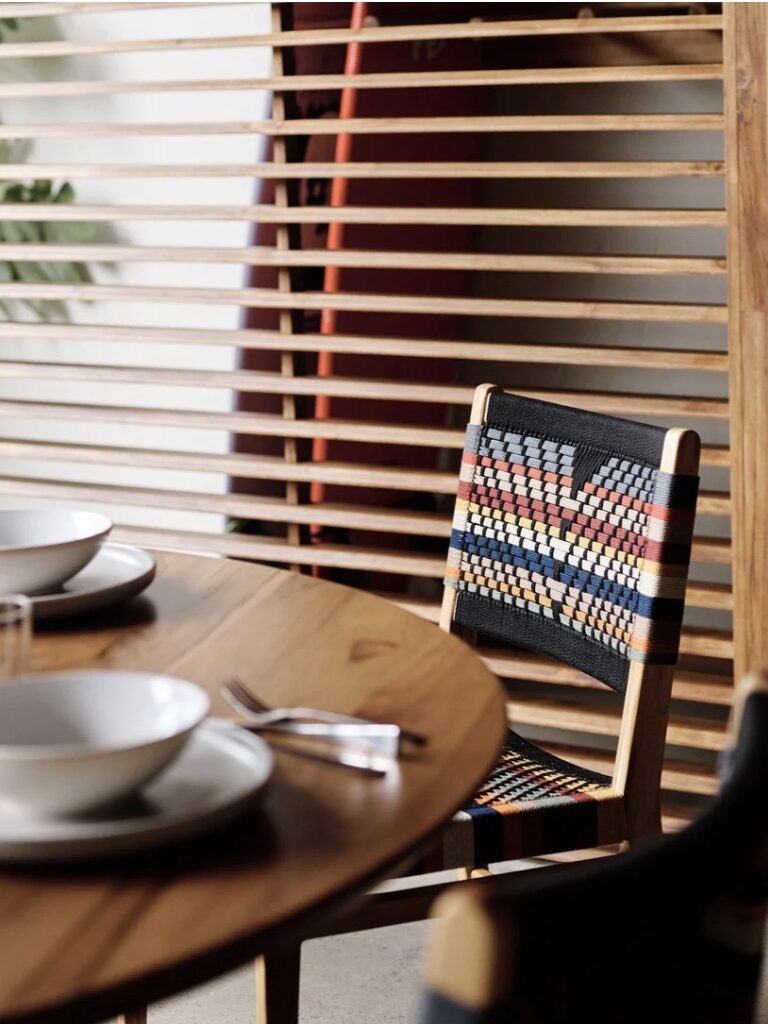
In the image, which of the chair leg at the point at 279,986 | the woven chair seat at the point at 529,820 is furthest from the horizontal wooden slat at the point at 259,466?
the chair leg at the point at 279,986

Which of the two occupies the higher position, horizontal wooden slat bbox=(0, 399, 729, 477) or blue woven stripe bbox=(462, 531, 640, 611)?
horizontal wooden slat bbox=(0, 399, 729, 477)

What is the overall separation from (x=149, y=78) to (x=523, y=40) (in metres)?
0.99

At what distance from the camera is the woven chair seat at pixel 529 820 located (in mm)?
1324

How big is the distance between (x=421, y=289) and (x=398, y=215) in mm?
489

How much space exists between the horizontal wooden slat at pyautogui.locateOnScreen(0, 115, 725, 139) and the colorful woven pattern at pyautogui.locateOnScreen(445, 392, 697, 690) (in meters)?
0.86

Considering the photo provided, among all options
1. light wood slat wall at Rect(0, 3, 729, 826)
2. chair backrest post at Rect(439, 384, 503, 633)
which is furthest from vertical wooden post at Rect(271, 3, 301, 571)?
chair backrest post at Rect(439, 384, 503, 633)

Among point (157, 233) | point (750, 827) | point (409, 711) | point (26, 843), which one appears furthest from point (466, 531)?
point (157, 233)

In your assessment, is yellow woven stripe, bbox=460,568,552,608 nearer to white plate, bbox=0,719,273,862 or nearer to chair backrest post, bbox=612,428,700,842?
chair backrest post, bbox=612,428,700,842

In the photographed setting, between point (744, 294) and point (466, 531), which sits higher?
point (744, 294)

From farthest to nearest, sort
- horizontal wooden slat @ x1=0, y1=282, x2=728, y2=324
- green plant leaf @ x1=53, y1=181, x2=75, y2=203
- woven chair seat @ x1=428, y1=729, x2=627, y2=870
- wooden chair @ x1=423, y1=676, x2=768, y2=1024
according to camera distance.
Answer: green plant leaf @ x1=53, y1=181, x2=75, y2=203, horizontal wooden slat @ x1=0, y1=282, x2=728, y2=324, woven chair seat @ x1=428, y1=729, x2=627, y2=870, wooden chair @ x1=423, y1=676, x2=768, y2=1024

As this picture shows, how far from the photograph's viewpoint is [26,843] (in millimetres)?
677

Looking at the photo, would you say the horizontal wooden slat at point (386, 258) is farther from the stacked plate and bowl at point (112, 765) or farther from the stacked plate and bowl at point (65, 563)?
the stacked plate and bowl at point (112, 765)

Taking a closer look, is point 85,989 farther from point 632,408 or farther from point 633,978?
point 632,408

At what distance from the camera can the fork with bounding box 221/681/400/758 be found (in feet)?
2.85
